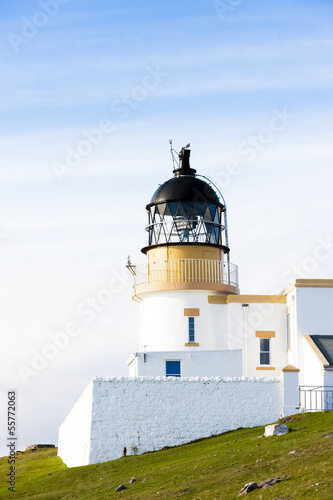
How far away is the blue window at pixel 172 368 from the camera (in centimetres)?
3441

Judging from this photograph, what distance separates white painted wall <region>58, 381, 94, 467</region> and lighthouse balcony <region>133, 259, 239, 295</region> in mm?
5934

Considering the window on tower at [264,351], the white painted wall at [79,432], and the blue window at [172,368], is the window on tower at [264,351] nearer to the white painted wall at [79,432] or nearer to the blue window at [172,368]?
the blue window at [172,368]

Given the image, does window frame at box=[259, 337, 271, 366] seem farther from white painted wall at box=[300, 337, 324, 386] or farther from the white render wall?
the white render wall

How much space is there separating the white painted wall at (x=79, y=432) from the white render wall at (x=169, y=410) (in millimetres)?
114

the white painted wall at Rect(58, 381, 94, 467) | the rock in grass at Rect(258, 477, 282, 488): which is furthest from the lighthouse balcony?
the rock in grass at Rect(258, 477, 282, 488)

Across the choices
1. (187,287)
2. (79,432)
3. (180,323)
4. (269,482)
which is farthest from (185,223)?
(269,482)

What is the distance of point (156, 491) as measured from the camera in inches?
880

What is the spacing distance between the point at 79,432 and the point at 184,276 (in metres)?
7.72

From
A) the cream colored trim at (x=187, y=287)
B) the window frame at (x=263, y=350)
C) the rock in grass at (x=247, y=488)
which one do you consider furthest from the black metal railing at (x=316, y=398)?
Result: the rock in grass at (x=247, y=488)

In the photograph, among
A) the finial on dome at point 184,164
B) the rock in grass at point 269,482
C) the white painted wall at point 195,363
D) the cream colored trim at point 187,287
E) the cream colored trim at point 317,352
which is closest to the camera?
the rock in grass at point 269,482

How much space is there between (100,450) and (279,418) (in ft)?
20.8

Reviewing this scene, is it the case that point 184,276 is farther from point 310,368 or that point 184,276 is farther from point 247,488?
point 247,488

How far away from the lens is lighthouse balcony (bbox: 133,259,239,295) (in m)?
36.2

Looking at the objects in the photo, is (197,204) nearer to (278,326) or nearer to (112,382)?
(278,326)
